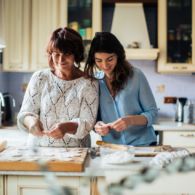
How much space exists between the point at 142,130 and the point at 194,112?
5.83 ft

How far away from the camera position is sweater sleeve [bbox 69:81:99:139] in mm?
1529

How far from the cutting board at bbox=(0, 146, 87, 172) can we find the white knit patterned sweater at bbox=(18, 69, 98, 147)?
0.10 meters

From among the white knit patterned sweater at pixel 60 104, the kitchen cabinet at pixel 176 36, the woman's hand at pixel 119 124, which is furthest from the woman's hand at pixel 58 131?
the kitchen cabinet at pixel 176 36

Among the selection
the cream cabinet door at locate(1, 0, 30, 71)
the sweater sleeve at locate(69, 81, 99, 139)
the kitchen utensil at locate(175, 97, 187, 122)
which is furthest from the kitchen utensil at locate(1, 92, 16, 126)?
the sweater sleeve at locate(69, 81, 99, 139)

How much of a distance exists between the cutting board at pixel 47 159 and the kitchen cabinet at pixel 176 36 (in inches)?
73.6

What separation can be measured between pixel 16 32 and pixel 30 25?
14 cm

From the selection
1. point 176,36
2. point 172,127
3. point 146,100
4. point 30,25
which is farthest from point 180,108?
point 146,100

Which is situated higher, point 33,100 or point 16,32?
point 16,32

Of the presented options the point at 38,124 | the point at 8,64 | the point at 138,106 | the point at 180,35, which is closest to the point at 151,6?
the point at 180,35

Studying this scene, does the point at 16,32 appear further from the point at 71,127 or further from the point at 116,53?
the point at 71,127

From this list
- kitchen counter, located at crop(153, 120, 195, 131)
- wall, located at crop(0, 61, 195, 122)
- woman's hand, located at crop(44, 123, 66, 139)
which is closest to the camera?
woman's hand, located at crop(44, 123, 66, 139)

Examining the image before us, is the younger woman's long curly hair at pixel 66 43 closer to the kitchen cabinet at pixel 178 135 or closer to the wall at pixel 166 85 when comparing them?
the kitchen cabinet at pixel 178 135

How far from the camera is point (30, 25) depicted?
3.17m

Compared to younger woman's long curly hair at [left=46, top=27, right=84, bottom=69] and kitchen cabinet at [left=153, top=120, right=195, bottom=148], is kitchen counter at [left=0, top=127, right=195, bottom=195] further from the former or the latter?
kitchen cabinet at [left=153, top=120, right=195, bottom=148]
